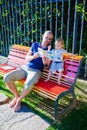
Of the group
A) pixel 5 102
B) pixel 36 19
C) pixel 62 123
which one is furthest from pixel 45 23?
pixel 62 123

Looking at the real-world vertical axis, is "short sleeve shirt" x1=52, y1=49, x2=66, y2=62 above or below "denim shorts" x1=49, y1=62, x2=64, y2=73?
above

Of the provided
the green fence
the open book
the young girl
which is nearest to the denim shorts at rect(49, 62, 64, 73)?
the young girl

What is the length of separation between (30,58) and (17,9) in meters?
2.24

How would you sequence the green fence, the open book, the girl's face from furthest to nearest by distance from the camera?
the green fence < the open book < the girl's face

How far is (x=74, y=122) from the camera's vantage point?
412 centimetres

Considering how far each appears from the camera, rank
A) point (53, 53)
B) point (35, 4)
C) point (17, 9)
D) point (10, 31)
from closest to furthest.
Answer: point (53, 53)
point (35, 4)
point (17, 9)
point (10, 31)

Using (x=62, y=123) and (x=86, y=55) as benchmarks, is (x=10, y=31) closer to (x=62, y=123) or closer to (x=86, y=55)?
(x=86, y=55)

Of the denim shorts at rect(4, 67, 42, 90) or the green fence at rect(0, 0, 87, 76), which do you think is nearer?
the denim shorts at rect(4, 67, 42, 90)

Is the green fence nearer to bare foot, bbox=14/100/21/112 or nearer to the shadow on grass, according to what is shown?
the shadow on grass

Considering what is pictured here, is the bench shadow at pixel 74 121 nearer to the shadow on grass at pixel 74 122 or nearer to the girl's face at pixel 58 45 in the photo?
the shadow on grass at pixel 74 122

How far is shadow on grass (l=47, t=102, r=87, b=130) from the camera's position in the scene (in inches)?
157

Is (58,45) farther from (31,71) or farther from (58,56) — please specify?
A: (31,71)

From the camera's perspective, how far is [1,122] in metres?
4.21

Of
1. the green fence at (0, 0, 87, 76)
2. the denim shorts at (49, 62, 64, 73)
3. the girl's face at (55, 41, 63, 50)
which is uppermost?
the green fence at (0, 0, 87, 76)
